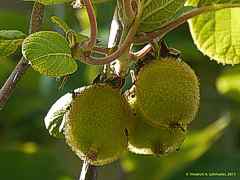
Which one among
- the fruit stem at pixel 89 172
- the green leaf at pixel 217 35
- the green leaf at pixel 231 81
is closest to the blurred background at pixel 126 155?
the green leaf at pixel 231 81

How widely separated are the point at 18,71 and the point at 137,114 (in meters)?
0.18

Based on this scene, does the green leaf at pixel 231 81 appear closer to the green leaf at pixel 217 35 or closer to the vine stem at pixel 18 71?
the green leaf at pixel 217 35

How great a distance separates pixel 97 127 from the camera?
95 cm

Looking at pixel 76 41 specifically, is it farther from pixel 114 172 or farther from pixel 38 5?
pixel 114 172

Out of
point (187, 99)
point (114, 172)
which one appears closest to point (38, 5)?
point (187, 99)

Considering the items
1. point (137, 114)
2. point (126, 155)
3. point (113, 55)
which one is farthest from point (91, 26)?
point (126, 155)

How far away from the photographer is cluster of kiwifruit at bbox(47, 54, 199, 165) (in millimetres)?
960

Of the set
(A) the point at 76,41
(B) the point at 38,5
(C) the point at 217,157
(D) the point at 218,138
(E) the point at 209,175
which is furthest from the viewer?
(D) the point at 218,138

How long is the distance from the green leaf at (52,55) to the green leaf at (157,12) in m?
0.12

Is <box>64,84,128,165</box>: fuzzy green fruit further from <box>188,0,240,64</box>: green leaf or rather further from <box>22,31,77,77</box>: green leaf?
<box>188,0,240,64</box>: green leaf

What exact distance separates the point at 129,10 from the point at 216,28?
229 millimetres

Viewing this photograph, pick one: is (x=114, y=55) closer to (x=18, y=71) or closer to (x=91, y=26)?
(x=91, y=26)

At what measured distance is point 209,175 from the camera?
1875mm

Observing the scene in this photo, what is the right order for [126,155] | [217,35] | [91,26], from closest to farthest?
[91,26]
[217,35]
[126,155]
